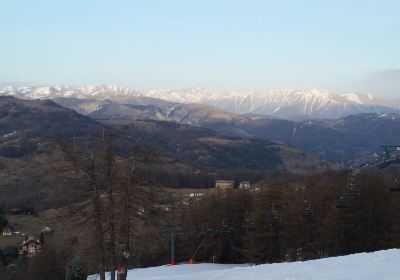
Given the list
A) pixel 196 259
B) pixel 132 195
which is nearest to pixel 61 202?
pixel 132 195

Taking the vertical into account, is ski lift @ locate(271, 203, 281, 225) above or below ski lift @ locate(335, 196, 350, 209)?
below

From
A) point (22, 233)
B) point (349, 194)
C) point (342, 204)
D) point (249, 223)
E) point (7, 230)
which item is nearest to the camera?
point (349, 194)

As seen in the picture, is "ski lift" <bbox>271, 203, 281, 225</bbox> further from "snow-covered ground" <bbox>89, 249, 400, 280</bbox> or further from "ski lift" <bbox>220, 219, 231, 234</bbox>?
"snow-covered ground" <bbox>89, 249, 400, 280</bbox>

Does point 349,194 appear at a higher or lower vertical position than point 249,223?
higher

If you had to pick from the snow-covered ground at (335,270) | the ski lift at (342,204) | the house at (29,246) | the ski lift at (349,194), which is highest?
the snow-covered ground at (335,270)

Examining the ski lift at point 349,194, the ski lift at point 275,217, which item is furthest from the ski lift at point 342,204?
the ski lift at point 275,217

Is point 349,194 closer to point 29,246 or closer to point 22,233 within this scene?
point 29,246

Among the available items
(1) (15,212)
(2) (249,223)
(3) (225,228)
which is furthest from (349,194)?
(1) (15,212)

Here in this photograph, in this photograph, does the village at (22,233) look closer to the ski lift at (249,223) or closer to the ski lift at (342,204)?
the ski lift at (249,223)

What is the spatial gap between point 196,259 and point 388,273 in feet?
135

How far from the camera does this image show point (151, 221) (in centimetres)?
2823

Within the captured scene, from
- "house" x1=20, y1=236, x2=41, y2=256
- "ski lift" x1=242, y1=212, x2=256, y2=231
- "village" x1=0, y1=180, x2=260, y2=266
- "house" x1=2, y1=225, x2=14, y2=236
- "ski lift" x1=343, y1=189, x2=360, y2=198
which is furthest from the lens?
"house" x1=2, y1=225, x2=14, y2=236

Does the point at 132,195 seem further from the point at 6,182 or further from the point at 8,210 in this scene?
→ the point at 6,182

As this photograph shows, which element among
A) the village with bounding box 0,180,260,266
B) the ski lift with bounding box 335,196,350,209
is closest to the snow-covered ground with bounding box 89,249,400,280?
the ski lift with bounding box 335,196,350,209
